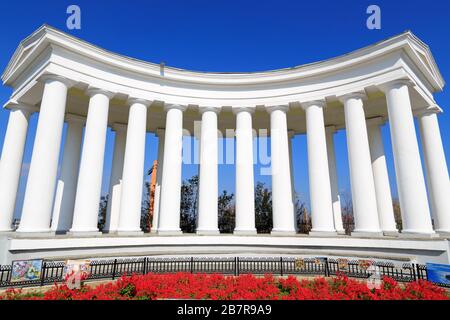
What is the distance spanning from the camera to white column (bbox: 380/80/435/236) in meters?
33.1

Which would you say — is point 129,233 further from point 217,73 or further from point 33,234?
point 217,73

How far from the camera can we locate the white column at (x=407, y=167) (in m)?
33.1

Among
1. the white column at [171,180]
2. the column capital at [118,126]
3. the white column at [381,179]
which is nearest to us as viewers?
the white column at [171,180]

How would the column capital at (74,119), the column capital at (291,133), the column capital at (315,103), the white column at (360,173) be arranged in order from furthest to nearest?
the column capital at (291,133) → the column capital at (74,119) → the column capital at (315,103) → the white column at (360,173)

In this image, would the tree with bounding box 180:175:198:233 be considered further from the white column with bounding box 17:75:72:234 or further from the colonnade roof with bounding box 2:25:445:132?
the white column with bounding box 17:75:72:234

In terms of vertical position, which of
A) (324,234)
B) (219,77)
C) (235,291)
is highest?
(219,77)

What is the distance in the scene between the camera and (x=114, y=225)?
48531 mm

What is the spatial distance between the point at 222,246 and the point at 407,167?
1030 inches

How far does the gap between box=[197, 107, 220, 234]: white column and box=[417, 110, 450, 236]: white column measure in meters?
32.8

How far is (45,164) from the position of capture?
111 ft

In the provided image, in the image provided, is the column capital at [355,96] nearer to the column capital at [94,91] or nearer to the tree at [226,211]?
the column capital at [94,91]

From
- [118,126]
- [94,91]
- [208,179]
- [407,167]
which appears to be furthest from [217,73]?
[407,167]

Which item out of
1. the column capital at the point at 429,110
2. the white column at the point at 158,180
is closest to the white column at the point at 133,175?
the white column at the point at 158,180

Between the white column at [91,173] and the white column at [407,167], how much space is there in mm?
38965
